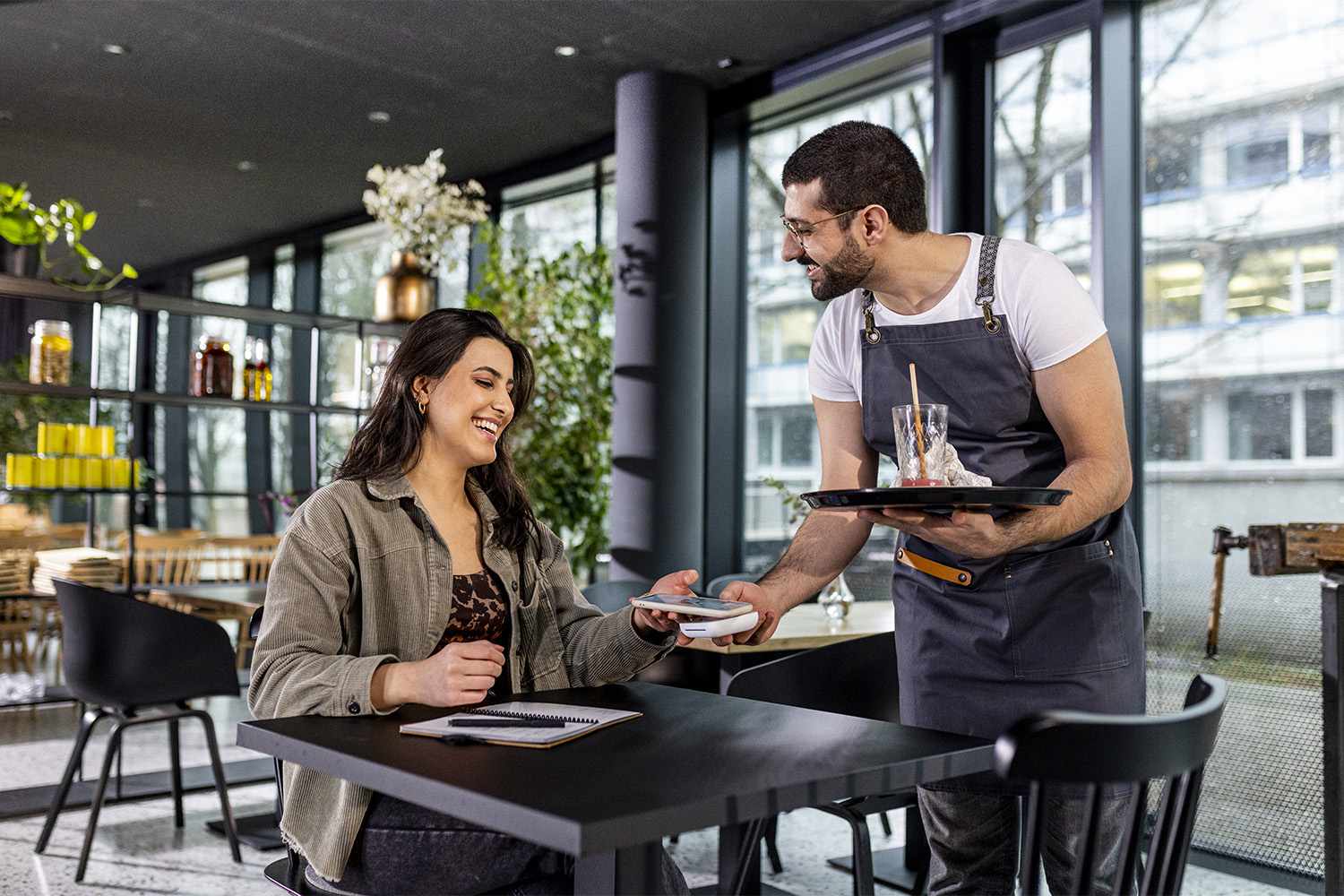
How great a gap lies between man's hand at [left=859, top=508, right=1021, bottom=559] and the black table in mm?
286

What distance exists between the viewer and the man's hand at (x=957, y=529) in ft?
5.58

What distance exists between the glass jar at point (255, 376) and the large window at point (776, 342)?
2.24 metres

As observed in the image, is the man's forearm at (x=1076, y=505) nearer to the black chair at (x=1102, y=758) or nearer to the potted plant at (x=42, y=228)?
the black chair at (x=1102, y=758)

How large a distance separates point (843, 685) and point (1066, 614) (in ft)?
3.46

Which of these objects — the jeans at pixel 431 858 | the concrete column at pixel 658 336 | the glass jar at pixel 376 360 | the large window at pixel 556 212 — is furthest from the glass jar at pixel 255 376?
the jeans at pixel 431 858

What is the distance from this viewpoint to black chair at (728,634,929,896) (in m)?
2.71

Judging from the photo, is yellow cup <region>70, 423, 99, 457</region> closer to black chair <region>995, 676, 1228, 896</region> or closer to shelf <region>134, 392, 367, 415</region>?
shelf <region>134, 392, 367, 415</region>

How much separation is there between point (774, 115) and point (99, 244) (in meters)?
6.37

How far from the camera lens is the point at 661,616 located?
194 centimetres

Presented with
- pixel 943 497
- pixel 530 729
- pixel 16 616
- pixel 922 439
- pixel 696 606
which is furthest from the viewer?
pixel 16 616

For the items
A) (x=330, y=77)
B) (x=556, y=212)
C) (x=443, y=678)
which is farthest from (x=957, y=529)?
(x=556, y=212)

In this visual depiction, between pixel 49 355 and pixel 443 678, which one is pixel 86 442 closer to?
pixel 49 355

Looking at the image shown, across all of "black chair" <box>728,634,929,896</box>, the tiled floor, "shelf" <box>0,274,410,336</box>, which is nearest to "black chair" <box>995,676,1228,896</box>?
"black chair" <box>728,634,929,896</box>

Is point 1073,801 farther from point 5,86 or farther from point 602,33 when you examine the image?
point 5,86
